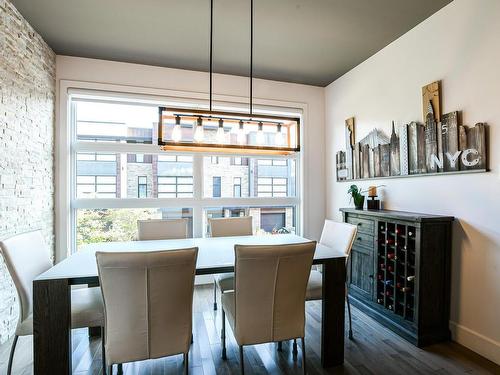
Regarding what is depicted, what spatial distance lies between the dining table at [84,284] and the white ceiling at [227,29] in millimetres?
2053

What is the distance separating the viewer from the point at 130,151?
3402mm

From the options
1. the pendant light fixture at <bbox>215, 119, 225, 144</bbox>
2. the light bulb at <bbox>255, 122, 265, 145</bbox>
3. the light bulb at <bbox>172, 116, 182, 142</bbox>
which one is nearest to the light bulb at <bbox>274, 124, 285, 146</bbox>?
the light bulb at <bbox>255, 122, 265, 145</bbox>

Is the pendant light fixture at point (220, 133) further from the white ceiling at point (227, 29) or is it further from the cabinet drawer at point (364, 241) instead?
the cabinet drawer at point (364, 241)

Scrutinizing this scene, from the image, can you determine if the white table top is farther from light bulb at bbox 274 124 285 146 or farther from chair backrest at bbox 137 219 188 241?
light bulb at bbox 274 124 285 146

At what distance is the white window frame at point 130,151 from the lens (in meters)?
3.09

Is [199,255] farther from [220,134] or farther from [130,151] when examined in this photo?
[130,151]

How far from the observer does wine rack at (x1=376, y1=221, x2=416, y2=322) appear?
7.53 ft

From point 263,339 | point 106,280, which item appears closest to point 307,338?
point 263,339

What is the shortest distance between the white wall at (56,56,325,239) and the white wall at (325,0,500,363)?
4.17 feet

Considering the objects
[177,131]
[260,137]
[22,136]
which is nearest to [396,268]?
[260,137]

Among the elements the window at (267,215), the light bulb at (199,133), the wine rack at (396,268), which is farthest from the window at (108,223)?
the wine rack at (396,268)

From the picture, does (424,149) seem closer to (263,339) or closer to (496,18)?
(496,18)

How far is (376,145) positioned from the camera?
9.99 ft

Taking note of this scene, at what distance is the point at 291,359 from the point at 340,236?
3.55 feet
